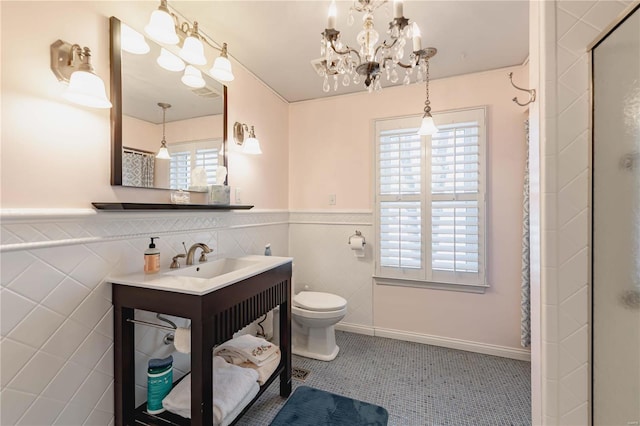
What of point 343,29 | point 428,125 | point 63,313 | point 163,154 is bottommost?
point 63,313

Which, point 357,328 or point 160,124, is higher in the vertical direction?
point 160,124

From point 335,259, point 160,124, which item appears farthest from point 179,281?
point 335,259

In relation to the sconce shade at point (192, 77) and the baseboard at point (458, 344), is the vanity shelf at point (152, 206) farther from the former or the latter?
the baseboard at point (458, 344)

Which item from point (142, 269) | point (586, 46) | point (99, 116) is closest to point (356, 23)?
point (586, 46)

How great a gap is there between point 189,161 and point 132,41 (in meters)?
0.65

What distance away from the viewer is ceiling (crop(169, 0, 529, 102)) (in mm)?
1604

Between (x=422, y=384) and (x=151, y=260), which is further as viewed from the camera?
(x=422, y=384)

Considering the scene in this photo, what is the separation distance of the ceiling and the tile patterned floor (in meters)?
2.37

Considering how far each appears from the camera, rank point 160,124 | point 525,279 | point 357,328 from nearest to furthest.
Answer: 1. point 160,124
2. point 525,279
3. point 357,328

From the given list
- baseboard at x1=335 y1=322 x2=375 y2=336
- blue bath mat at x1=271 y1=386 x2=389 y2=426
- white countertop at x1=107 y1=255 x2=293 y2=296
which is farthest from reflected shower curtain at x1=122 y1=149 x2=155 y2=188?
baseboard at x1=335 y1=322 x2=375 y2=336

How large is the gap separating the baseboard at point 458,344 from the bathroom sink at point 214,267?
5.03 feet

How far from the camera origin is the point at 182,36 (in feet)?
5.44

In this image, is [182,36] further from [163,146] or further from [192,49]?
[163,146]

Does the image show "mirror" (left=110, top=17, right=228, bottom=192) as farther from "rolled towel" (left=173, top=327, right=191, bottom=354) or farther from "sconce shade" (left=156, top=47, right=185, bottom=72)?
"rolled towel" (left=173, top=327, right=191, bottom=354)
